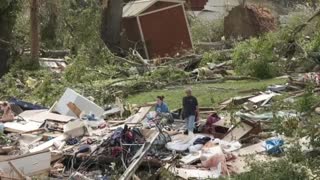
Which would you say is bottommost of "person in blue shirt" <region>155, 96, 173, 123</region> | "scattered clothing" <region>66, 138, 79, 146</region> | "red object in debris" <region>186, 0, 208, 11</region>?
"scattered clothing" <region>66, 138, 79, 146</region>

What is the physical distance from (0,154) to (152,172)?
10.5 feet

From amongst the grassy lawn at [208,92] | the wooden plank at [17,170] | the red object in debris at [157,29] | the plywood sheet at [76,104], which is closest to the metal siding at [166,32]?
the red object in debris at [157,29]

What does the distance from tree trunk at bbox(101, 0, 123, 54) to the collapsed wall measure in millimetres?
6052

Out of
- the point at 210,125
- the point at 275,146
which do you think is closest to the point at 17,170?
the point at 210,125

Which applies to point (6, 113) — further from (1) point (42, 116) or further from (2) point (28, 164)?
(2) point (28, 164)

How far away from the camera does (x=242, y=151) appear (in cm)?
1148

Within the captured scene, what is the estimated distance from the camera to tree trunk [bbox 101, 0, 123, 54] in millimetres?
28391

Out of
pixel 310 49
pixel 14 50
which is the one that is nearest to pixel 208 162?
pixel 310 49

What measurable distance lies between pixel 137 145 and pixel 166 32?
1958 centimetres

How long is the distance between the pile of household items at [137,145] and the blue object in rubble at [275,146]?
0.02 metres

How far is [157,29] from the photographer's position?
3033 centimetres

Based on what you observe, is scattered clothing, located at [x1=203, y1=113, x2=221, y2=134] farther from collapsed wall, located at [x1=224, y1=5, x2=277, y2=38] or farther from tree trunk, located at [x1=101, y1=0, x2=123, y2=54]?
collapsed wall, located at [x1=224, y1=5, x2=277, y2=38]

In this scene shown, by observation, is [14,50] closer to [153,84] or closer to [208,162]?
[153,84]

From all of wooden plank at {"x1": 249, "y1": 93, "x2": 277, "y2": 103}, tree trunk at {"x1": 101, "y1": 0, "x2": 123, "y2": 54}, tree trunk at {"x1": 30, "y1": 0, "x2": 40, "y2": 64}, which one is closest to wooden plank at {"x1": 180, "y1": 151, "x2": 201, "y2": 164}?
wooden plank at {"x1": 249, "y1": 93, "x2": 277, "y2": 103}
